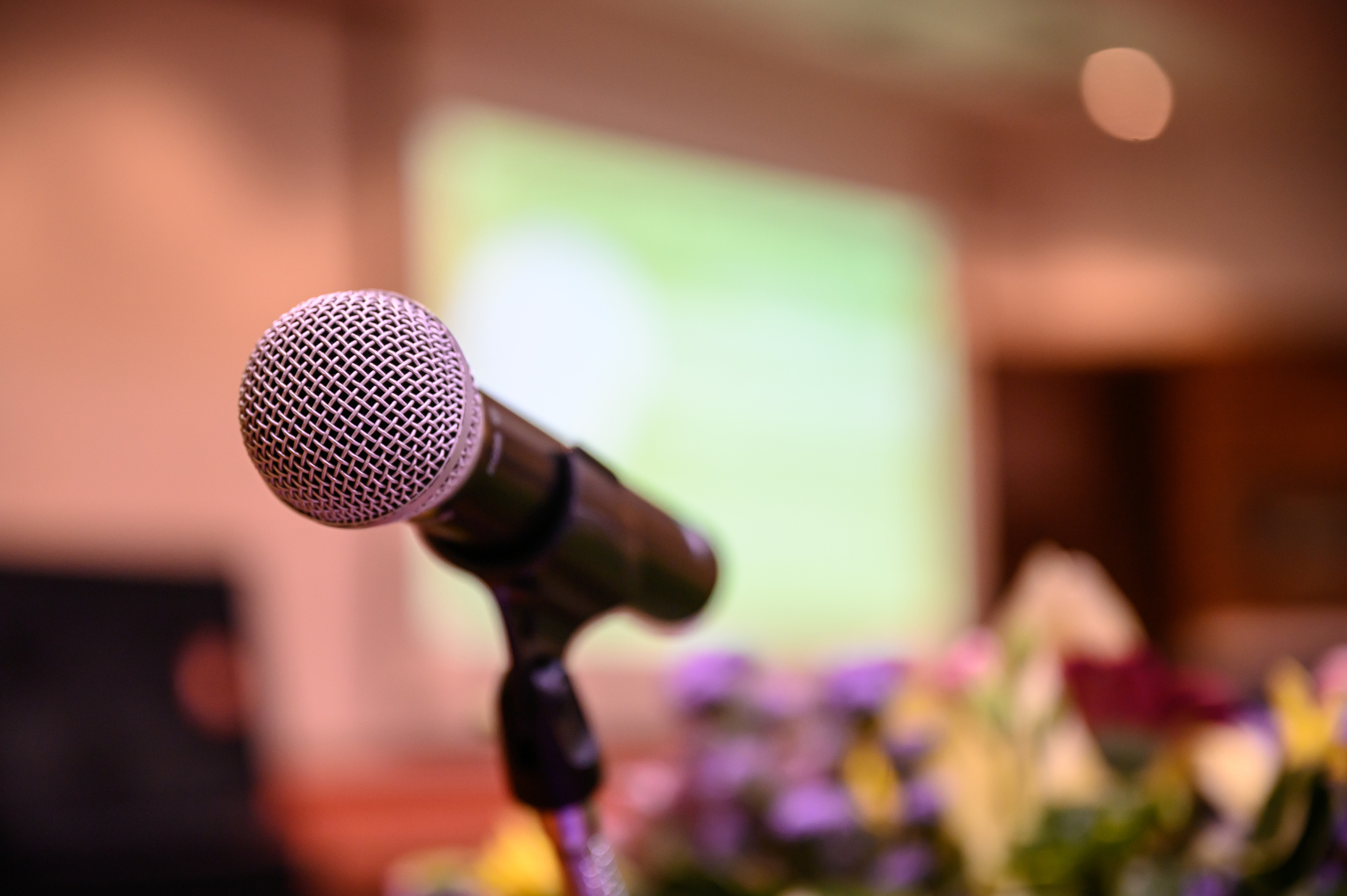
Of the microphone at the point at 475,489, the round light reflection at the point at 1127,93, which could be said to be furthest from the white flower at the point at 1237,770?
the round light reflection at the point at 1127,93

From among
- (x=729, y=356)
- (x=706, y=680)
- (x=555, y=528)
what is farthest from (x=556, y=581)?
(x=729, y=356)

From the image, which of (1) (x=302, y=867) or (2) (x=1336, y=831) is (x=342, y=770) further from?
(2) (x=1336, y=831)

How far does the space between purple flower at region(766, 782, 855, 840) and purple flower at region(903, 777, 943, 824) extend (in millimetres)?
26

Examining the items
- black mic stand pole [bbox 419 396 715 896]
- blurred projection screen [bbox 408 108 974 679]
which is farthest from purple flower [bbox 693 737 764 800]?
blurred projection screen [bbox 408 108 974 679]

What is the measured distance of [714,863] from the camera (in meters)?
0.55

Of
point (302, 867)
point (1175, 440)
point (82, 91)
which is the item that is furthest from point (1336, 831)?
point (1175, 440)

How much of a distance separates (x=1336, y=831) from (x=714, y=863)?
0.84 feet

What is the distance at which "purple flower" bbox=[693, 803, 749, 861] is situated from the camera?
55cm

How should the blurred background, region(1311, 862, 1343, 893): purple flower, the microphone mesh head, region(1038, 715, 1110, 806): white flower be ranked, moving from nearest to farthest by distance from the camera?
the microphone mesh head, region(1311, 862, 1343, 893): purple flower, region(1038, 715, 1110, 806): white flower, the blurred background

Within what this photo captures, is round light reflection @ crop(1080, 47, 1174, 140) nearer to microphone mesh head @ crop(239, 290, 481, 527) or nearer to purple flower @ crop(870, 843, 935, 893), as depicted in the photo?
purple flower @ crop(870, 843, 935, 893)

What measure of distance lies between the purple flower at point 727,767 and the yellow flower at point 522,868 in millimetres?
83

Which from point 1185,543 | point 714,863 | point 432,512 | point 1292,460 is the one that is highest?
point 432,512

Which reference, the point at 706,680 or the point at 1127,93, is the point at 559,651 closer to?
the point at 706,680

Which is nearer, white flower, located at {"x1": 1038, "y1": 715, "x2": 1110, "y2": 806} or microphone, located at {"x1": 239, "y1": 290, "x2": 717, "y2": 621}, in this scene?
microphone, located at {"x1": 239, "y1": 290, "x2": 717, "y2": 621}
